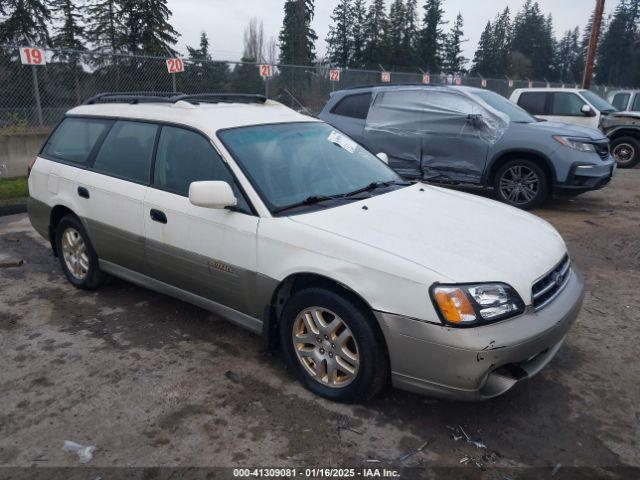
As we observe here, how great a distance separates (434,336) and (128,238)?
100 inches

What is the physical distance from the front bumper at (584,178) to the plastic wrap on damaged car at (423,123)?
1139 millimetres

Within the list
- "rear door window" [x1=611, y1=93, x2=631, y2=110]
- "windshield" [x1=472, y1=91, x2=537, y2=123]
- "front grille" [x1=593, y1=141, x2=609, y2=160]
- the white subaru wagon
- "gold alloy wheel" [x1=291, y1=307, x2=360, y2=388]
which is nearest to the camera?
the white subaru wagon

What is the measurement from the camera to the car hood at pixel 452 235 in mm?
2640

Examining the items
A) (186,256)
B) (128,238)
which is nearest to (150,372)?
(186,256)

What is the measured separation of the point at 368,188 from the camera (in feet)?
12.0

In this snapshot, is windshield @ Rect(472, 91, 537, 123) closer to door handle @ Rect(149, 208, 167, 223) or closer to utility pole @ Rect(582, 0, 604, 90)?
door handle @ Rect(149, 208, 167, 223)

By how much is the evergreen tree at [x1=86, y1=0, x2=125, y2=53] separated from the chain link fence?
62.8 feet

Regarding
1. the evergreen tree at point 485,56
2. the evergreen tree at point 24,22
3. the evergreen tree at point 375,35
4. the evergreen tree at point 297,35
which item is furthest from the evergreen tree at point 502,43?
the evergreen tree at point 24,22

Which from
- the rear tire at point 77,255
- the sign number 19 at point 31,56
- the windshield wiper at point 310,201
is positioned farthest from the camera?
the sign number 19 at point 31,56

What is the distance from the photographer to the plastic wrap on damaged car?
7.74m

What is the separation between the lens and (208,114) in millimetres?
3674

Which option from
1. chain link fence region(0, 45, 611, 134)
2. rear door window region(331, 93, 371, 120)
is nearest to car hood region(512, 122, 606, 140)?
rear door window region(331, 93, 371, 120)

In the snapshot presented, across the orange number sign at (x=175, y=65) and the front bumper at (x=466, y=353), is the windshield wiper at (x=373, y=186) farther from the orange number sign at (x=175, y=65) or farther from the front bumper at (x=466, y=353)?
the orange number sign at (x=175, y=65)

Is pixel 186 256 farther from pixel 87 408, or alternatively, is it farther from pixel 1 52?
pixel 1 52
